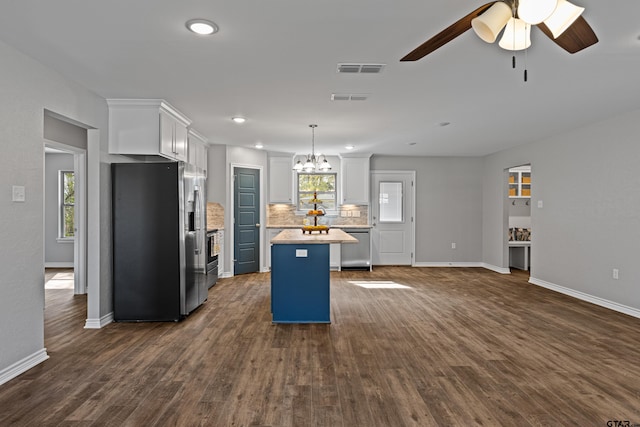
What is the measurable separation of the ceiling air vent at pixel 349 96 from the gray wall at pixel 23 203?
2.59 meters

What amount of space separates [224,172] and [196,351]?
4.26m

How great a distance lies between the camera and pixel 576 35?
184cm

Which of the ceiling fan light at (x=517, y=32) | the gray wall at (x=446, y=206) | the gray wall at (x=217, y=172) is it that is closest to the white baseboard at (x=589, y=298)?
the gray wall at (x=446, y=206)

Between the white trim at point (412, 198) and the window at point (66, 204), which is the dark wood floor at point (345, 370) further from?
the window at point (66, 204)

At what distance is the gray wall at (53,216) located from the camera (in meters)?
7.88

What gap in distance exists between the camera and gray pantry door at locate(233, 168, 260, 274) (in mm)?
7316

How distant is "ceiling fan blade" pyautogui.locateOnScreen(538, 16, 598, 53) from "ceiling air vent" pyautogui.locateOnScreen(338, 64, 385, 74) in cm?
156

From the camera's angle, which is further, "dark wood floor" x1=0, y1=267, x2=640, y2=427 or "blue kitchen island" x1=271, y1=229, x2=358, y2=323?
"blue kitchen island" x1=271, y1=229, x2=358, y2=323

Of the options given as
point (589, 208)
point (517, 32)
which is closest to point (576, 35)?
point (517, 32)

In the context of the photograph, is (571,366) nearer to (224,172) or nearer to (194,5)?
(194,5)

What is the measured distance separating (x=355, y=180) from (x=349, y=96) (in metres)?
4.27

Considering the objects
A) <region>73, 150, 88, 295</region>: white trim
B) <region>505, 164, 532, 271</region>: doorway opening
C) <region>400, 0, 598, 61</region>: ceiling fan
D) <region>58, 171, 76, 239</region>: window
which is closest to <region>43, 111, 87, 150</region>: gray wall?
<region>73, 150, 88, 295</region>: white trim

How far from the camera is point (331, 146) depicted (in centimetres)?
740

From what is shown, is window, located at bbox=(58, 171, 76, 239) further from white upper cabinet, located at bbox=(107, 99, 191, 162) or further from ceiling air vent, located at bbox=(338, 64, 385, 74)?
ceiling air vent, located at bbox=(338, 64, 385, 74)
